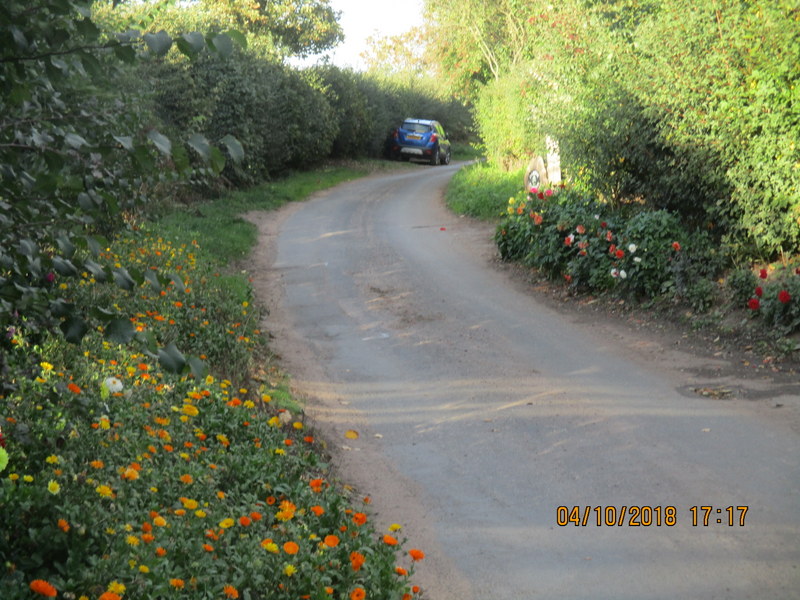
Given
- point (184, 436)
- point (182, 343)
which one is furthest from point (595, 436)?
point (182, 343)

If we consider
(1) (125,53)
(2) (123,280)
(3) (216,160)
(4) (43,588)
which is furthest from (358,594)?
(1) (125,53)

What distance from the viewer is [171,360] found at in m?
2.22

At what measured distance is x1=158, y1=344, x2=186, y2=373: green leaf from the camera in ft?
7.21

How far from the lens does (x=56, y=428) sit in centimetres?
439

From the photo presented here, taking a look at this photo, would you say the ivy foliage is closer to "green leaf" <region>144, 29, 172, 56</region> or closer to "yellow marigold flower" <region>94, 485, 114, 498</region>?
"green leaf" <region>144, 29, 172, 56</region>

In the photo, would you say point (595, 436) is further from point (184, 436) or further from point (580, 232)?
point (580, 232)

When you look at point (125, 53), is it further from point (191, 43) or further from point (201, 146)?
point (201, 146)

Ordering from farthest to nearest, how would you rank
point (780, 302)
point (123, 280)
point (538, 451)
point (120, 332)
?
1. point (780, 302)
2. point (538, 451)
3. point (123, 280)
4. point (120, 332)

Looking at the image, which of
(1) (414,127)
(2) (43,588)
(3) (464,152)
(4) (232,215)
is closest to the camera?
(2) (43,588)

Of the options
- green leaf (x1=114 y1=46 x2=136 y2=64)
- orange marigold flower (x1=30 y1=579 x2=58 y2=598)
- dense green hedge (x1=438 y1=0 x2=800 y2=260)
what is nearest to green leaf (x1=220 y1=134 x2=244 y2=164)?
green leaf (x1=114 y1=46 x2=136 y2=64)

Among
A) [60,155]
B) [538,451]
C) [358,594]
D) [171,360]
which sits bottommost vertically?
[538,451]

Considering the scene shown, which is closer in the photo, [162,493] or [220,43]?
[220,43]

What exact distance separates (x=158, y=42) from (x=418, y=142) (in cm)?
3263

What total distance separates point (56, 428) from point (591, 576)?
2.84 meters
